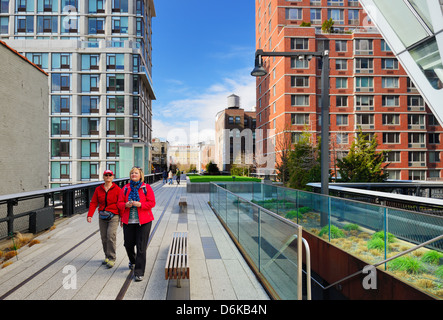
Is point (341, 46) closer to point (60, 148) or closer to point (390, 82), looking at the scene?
point (390, 82)

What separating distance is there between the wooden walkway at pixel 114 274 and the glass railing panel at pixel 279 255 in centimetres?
30

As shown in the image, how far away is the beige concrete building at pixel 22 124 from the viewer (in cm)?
1033

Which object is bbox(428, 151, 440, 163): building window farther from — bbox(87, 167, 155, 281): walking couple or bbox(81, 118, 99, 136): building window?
bbox(81, 118, 99, 136): building window

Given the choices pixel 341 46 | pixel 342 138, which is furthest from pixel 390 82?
pixel 342 138

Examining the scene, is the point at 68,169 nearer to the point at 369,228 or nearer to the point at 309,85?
the point at 309,85

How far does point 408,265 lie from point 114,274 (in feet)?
19.5

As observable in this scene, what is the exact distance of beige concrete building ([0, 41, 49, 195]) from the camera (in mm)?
10328

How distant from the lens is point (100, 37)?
143ft

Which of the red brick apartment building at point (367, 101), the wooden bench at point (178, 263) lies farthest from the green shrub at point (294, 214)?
the red brick apartment building at point (367, 101)

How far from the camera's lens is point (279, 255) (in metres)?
4.10

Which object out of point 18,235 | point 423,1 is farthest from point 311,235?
point 423,1

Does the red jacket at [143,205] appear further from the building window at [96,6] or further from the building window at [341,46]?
the building window at [96,6]

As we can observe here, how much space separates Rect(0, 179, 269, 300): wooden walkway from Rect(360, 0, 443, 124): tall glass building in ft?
33.0
